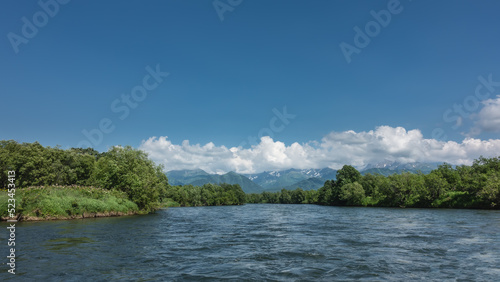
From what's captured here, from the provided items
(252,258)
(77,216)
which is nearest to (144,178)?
(77,216)

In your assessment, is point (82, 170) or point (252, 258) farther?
point (82, 170)

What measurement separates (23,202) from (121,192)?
19.7 meters

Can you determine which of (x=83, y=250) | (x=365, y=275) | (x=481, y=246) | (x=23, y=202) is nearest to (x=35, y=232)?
(x=83, y=250)

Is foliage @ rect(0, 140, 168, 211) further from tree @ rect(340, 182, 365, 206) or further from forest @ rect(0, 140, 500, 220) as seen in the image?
tree @ rect(340, 182, 365, 206)

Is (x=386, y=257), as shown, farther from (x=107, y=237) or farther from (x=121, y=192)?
(x=121, y=192)

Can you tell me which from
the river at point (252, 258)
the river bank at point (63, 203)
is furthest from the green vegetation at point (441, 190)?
the river bank at point (63, 203)

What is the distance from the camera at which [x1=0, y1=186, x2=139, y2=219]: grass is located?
121 ft

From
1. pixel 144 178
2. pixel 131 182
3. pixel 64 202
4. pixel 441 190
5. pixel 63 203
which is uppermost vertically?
pixel 144 178

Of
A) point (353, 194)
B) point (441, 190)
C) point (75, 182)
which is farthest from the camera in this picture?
point (353, 194)

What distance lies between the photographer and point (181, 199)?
14725 cm

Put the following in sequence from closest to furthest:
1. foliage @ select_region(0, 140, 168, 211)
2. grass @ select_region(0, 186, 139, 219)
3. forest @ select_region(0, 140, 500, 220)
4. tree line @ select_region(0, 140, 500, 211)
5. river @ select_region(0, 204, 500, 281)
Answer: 1. river @ select_region(0, 204, 500, 281)
2. grass @ select_region(0, 186, 139, 219)
3. forest @ select_region(0, 140, 500, 220)
4. foliage @ select_region(0, 140, 168, 211)
5. tree line @ select_region(0, 140, 500, 211)

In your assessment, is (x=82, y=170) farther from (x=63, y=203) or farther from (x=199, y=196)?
(x=199, y=196)

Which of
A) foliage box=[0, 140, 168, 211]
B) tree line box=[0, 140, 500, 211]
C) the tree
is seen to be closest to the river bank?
foliage box=[0, 140, 168, 211]

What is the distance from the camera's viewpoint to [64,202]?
41281 millimetres
